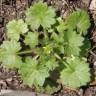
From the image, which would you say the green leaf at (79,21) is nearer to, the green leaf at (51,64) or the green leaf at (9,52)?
the green leaf at (51,64)

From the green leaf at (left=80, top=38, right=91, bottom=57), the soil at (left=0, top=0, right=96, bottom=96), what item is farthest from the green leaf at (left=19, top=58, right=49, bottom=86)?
the green leaf at (left=80, top=38, right=91, bottom=57)

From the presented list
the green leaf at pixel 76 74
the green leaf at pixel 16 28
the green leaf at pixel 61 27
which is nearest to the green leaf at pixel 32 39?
the green leaf at pixel 16 28

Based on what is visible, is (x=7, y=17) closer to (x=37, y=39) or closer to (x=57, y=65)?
(x=37, y=39)

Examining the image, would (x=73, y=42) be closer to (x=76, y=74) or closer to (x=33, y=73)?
(x=76, y=74)

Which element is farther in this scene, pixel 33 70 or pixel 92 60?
pixel 92 60

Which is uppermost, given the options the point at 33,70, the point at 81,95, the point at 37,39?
the point at 37,39

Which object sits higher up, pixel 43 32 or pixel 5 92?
pixel 43 32

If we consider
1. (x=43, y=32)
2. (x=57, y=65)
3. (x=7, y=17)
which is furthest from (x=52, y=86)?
(x=7, y=17)

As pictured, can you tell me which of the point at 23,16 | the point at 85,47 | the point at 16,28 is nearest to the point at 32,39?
the point at 16,28
